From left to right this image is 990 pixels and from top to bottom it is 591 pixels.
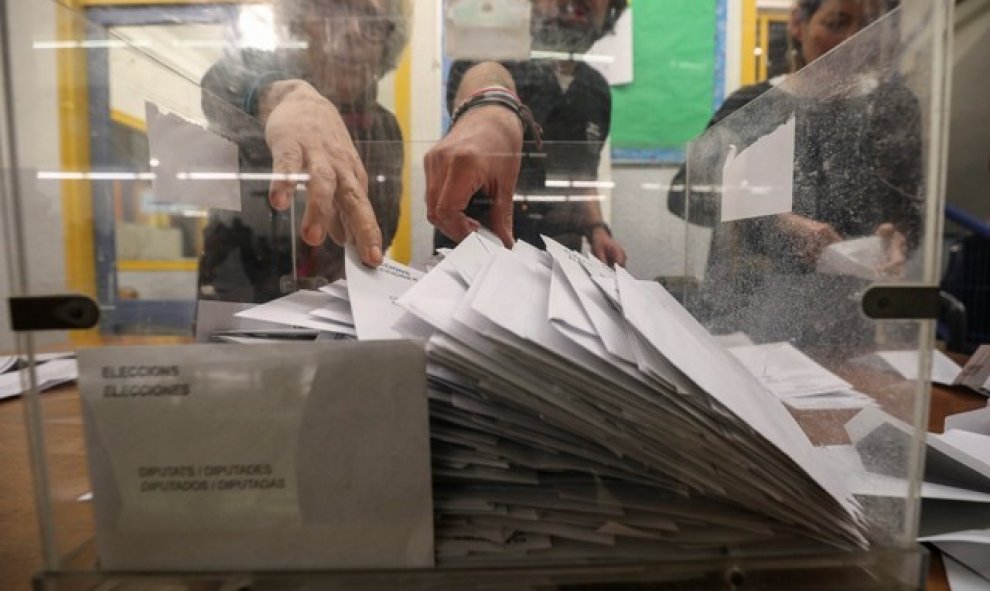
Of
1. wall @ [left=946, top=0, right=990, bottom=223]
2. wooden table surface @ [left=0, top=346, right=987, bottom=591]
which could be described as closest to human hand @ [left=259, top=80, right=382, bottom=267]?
wooden table surface @ [left=0, top=346, right=987, bottom=591]

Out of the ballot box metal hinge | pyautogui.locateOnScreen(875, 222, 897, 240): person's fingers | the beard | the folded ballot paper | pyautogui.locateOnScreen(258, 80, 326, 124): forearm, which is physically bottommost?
the ballot box metal hinge

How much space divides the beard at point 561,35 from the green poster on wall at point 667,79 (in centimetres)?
6

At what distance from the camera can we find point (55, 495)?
33 centimetres

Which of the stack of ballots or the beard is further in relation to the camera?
the beard

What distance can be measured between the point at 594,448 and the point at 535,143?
45 centimetres

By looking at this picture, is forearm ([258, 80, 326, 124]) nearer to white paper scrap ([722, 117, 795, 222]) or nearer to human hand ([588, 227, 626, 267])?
human hand ([588, 227, 626, 267])

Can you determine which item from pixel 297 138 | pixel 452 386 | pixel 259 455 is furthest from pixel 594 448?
pixel 297 138

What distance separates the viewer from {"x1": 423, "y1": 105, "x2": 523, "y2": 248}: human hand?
0.60 meters

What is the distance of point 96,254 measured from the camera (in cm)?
36

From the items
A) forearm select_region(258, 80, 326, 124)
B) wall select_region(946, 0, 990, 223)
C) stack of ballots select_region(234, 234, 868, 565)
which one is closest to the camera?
stack of ballots select_region(234, 234, 868, 565)

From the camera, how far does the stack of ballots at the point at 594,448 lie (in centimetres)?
30

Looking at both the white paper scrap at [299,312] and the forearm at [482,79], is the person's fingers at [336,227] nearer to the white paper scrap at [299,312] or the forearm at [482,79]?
the white paper scrap at [299,312]

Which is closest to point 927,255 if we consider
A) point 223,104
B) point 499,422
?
point 499,422

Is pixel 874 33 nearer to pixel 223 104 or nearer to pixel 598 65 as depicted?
pixel 598 65
